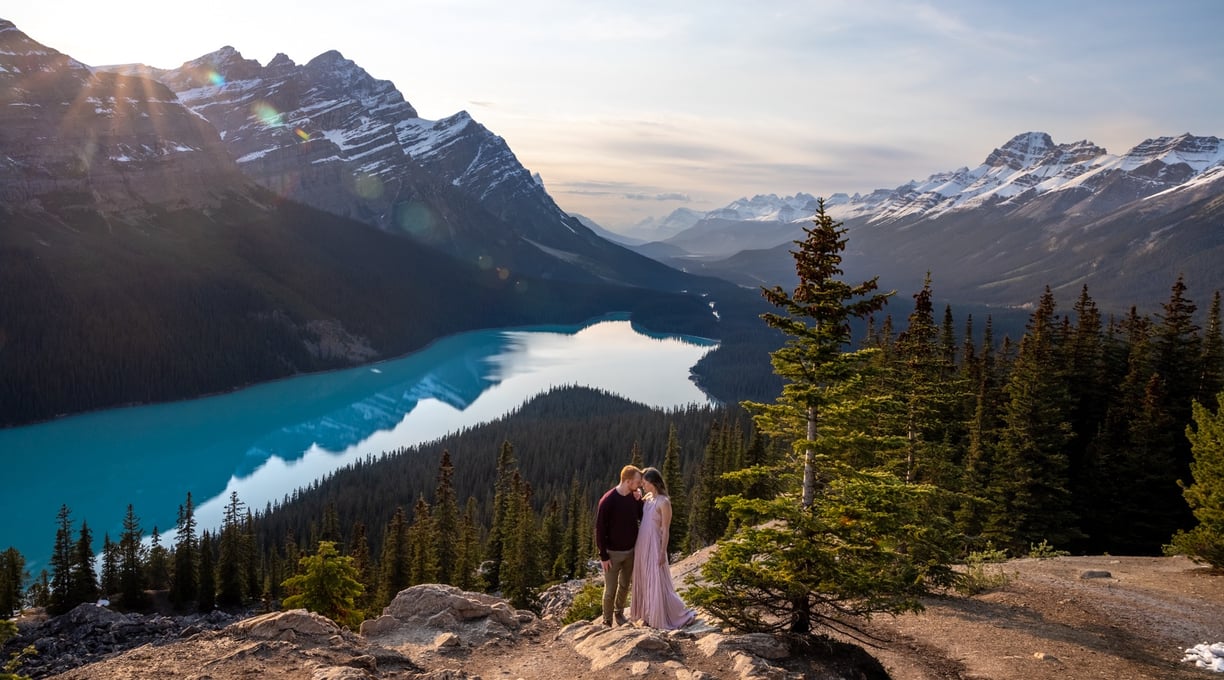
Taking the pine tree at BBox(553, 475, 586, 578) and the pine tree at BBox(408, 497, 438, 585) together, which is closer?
the pine tree at BBox(408, 497, 438, 585)

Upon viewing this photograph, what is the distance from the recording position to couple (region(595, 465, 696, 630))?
42.2 ft

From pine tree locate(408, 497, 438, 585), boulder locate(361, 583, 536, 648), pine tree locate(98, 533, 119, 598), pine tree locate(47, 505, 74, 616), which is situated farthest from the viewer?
pine tree locate(98, 533, 119, 598)

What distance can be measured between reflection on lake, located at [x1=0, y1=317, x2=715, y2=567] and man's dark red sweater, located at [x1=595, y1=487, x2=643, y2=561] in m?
80.8

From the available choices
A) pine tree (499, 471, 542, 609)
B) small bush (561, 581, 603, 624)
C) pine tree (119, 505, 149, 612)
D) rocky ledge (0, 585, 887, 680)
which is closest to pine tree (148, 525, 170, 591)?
pine tree (119, 505, 149, 612)

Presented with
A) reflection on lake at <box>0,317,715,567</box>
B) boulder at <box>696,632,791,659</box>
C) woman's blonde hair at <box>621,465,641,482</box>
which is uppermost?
woman's blonde hair at <box>621,465,641,482</box>

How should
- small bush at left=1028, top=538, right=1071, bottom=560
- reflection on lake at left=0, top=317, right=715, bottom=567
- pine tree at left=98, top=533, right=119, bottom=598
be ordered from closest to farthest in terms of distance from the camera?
small bush at left=1028, top=538, right=1071, bottom=560, pine tree at left=98, top=533, right=119, bottom=598, reflection on lake at left=0, top=317, right=715, bottom=567

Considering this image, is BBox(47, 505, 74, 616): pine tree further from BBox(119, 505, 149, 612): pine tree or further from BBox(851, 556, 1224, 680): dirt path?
BBox(851, 556, 1224, 680): dirt path

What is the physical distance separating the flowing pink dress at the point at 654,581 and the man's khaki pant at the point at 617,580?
224 mm

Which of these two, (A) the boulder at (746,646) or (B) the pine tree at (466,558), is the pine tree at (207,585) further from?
(A) the boulder at (746,646)

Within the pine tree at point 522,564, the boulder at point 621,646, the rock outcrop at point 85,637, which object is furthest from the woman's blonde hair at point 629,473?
the pine tree at point 522,564

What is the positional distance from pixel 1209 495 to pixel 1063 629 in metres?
8.93

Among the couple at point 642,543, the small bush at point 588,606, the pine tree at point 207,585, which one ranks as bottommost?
the pine tree at point 207,585

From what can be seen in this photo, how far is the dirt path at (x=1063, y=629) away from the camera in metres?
13.1

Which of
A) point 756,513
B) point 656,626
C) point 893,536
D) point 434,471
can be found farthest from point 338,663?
point 434,471
